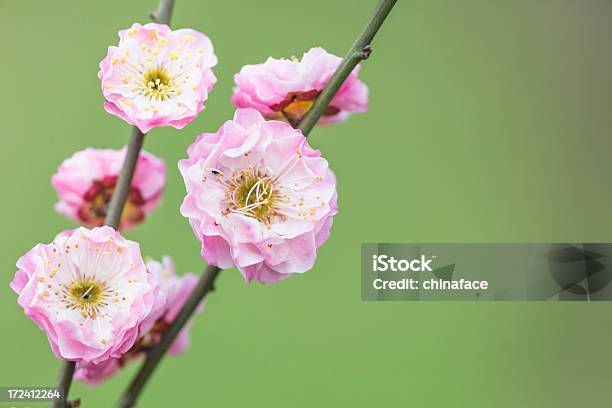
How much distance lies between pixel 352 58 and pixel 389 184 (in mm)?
819

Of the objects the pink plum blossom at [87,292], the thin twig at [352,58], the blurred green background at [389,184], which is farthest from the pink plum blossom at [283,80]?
the blurred green background at [389,184]

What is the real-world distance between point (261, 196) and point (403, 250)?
188mm

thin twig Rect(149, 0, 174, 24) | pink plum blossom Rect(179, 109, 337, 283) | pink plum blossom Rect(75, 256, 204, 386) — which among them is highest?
thin twig Rect(149, 0, 174, 24)

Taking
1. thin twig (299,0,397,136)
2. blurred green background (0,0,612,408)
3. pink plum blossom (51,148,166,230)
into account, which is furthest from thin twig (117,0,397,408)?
blurred green background (0,0,612,408)

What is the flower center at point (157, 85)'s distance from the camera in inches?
18.1

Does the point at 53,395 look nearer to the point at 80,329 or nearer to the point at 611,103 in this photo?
the point at 80,329

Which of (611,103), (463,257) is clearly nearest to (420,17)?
(611,103)

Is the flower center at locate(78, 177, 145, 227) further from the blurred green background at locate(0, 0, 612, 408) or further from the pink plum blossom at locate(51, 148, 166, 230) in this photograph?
the blurred green background at locate(0, 0, 612, 408)

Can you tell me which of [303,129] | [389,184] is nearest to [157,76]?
[303,129]

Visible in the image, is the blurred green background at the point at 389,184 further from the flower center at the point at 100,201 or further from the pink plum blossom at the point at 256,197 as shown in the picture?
the pink plum blossom at the point at 256,197

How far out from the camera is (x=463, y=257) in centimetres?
61

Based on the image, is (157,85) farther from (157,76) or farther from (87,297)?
(87,297)

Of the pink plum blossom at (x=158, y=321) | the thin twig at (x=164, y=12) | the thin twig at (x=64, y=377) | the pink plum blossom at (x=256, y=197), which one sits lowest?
the thin twig at (x=64, y=377)

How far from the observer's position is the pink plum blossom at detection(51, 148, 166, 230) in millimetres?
566
